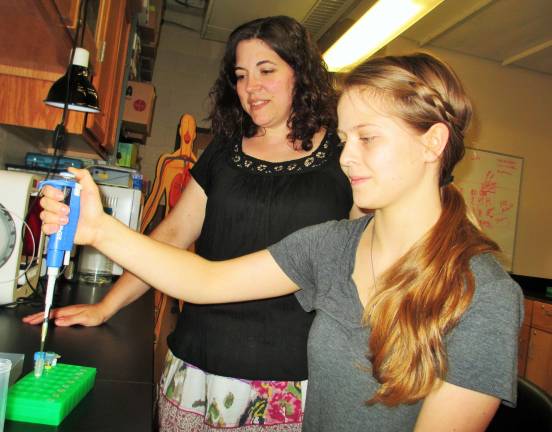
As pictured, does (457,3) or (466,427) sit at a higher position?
(457,3)

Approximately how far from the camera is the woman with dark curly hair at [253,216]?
1.12 metres

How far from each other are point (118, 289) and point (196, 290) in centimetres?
40

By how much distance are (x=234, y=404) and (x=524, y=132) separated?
4064 mm

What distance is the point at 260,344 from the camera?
112cm

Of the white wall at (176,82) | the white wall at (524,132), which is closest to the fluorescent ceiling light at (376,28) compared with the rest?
the white wall at (524,132)

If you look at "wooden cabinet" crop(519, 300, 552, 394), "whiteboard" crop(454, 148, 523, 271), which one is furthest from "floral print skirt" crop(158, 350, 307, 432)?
"whiteboard" crop(454, 148, 523, 271)

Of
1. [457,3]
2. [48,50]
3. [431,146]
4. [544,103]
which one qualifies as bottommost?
[431,146]

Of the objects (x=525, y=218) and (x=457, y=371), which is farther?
(x=525, y=218)

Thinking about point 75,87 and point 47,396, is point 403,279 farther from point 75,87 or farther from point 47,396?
point 75,87

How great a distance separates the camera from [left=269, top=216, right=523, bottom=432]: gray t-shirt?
70 centimetres

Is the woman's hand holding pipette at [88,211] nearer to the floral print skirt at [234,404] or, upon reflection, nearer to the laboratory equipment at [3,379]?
the laboratory equipment at [3,379]

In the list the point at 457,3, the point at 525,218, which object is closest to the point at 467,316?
the point at 457,3

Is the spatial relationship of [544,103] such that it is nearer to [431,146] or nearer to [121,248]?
[431,146]

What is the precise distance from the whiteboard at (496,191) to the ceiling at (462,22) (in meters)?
0.85
